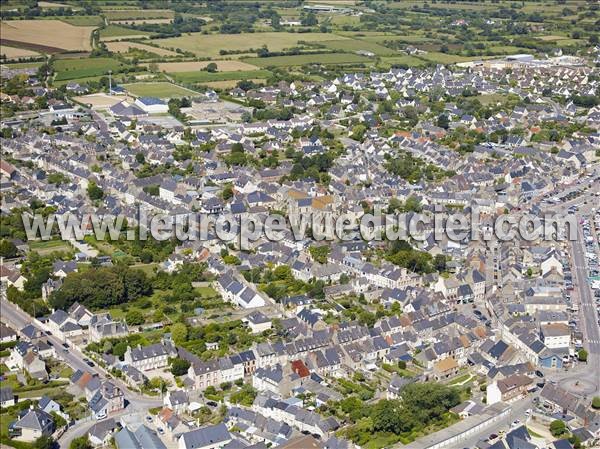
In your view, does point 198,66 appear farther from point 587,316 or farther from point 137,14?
point 587,316

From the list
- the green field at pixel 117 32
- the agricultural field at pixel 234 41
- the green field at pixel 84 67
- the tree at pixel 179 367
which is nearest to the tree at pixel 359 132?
the green field at pixel 84 67

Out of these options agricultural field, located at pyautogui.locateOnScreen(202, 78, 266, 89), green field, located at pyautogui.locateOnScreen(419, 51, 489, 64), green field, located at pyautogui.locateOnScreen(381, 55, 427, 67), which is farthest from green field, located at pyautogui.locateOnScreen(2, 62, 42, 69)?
green field, located at pyautogui.locateOnScreen(419, 51, 489, 64)

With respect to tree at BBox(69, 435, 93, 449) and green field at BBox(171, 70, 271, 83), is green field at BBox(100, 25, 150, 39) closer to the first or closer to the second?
green field at BBox(171, 70, 271, 83)

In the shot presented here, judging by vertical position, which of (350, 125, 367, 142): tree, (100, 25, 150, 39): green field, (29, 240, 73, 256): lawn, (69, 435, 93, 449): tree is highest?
(100, 25, 150, 39): green field

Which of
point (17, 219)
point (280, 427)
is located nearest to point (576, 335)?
point (280, 427)


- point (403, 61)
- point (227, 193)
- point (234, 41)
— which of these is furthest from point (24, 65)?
point (227, 193)

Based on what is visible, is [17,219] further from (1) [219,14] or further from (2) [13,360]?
(1) [219,14]
